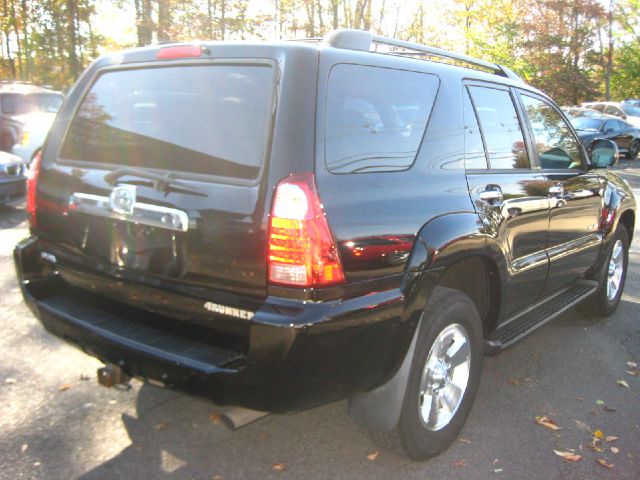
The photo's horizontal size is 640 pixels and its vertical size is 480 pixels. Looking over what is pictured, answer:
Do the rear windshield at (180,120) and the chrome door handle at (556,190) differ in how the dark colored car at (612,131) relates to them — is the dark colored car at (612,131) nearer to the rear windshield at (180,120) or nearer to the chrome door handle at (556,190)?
the chrome door handle at (556,190)

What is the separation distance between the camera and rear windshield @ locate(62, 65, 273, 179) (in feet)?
7.84

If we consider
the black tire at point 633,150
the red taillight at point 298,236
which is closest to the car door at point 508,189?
the red taillight at point 298,236

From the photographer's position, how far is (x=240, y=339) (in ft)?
7.64

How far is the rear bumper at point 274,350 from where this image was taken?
2229 millimetres

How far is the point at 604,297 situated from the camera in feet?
16.4

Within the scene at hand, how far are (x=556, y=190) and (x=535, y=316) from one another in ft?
2.70

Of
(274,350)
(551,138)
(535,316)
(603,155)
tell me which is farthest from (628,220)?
(274,350)

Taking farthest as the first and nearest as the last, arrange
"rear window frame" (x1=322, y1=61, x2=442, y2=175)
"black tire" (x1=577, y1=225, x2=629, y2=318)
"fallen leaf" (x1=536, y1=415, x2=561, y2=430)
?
"black tire" (x1=577, y1=225, x2=629, y2=318) < "fallen leaf" (x1=536, y1=415, x2=561, y2=430) < "rear window frame" (x1=322, y1=61, x2=442, y2=175)

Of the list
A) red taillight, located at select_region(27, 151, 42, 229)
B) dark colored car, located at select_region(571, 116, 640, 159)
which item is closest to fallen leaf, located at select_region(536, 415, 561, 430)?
red taillight, located at select_region(27, 151, 42, 229)

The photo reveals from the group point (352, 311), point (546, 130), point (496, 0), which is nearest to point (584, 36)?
point (496, 0)

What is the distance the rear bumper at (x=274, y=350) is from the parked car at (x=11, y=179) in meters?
6.71

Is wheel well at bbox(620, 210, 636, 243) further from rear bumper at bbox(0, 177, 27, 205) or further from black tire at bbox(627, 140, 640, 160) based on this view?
black tire at bbox(627, 140, 640, 160)

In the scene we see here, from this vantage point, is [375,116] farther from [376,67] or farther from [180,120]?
[180,120]

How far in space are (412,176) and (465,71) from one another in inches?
38.1
